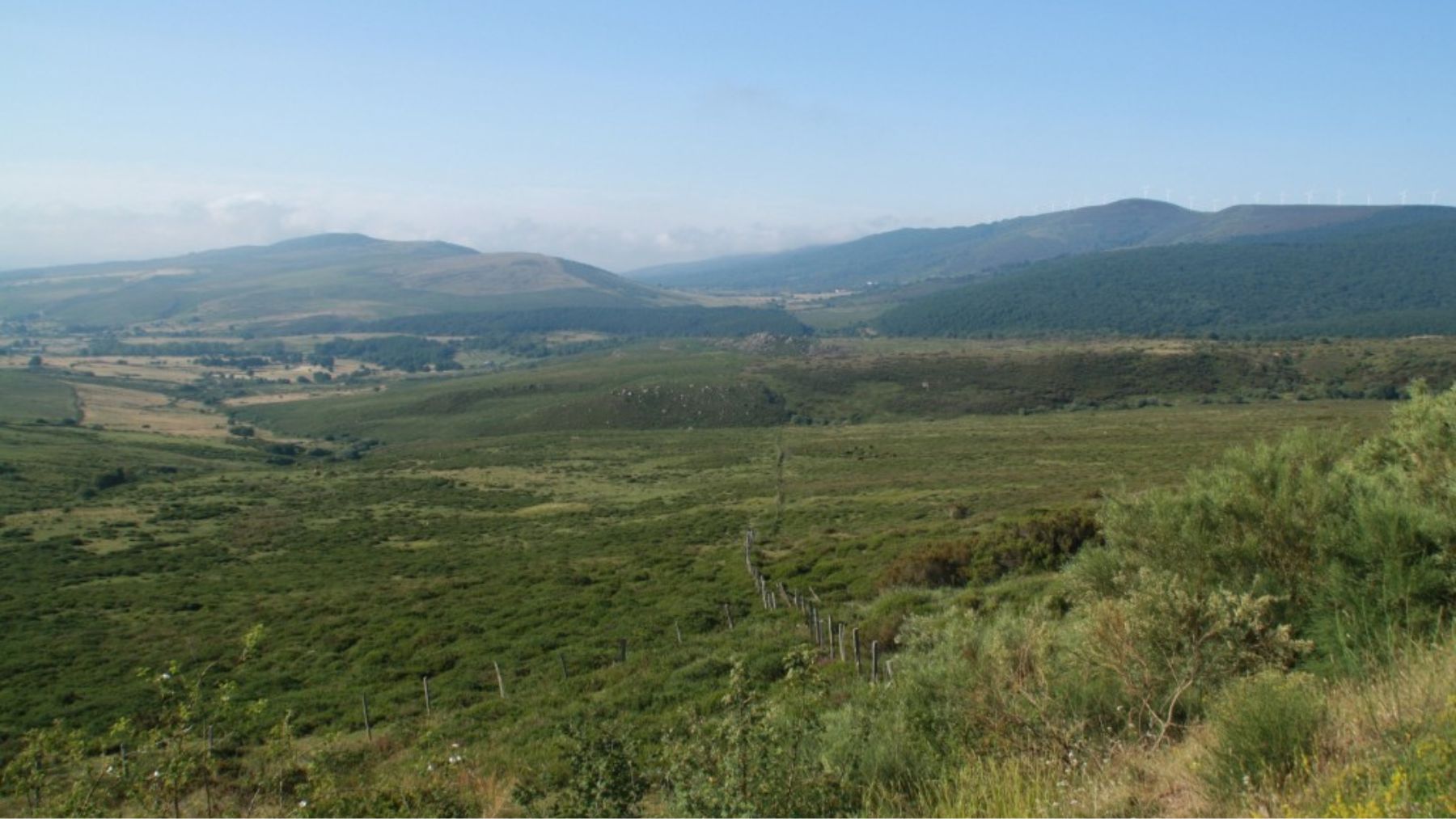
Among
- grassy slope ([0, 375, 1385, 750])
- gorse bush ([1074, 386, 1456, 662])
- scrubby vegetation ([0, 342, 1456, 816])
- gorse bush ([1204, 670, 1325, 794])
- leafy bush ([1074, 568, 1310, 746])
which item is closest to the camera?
gorse bush ([1204, 670, 1325, 794])

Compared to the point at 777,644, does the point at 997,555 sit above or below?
below

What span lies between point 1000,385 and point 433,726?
10188 centimetres

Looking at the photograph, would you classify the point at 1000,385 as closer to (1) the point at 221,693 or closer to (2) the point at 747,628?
(2) the point at 747,628

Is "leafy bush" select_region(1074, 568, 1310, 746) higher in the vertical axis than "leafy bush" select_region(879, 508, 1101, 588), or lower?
higher

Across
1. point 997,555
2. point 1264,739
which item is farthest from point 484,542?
point 1264,739

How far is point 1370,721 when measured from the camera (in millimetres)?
4863

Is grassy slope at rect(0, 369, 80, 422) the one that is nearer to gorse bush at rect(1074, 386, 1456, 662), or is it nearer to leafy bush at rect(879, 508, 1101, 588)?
leafy bush at rect(879, 508, 1101, 588)

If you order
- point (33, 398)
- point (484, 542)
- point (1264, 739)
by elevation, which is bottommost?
point (484, 542)

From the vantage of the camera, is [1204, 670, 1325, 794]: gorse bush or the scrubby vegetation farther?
the scrubby vegetation

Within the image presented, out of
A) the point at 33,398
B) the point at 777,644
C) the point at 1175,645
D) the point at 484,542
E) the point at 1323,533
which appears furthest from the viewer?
the point at 33,398

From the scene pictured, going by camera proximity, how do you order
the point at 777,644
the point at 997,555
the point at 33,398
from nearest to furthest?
the point at 777,644 < the point at 997,555 < the point at 33,398

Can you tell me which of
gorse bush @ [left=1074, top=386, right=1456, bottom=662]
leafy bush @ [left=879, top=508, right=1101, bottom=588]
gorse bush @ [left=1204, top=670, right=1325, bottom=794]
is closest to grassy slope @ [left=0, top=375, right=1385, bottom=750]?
gorse bush @ [left=1074, top=386, right=1456, bottom=662]

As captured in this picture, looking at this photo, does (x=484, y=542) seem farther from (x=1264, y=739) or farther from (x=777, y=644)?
(x=1264, y=739)

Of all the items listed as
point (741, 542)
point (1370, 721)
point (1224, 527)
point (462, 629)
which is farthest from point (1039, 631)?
point (741, 542)
